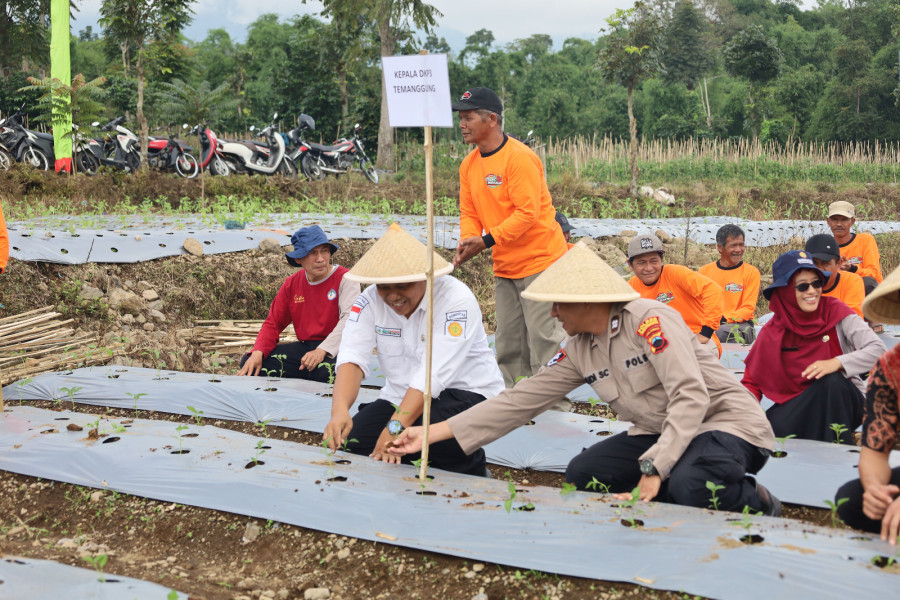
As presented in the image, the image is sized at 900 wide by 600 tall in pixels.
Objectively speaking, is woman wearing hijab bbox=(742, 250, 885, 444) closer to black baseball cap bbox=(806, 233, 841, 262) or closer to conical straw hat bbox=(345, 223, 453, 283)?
black baseball cap bbox=(806, 233, 841, 262)

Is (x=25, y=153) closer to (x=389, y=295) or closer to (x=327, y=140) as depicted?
(x=327, y=140)

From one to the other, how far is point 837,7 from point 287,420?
138 ft

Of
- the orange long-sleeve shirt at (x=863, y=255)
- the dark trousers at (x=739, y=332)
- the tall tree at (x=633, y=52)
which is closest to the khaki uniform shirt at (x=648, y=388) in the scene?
the dark trousers at (x=739, y=332)

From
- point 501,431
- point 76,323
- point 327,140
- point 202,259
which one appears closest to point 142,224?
point 202,259

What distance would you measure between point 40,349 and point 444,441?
3260mm

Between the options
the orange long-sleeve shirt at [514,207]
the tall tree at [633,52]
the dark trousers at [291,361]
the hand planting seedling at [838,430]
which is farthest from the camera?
the tall tree at [633,52]

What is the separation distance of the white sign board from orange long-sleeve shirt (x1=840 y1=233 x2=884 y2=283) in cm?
404

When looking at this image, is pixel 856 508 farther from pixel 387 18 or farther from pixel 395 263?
pixel 387 18

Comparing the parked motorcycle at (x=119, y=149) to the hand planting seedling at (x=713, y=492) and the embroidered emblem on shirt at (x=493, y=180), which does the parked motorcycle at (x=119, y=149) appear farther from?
the hand planting seedling at (x=713, y=492)

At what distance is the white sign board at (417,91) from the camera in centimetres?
264

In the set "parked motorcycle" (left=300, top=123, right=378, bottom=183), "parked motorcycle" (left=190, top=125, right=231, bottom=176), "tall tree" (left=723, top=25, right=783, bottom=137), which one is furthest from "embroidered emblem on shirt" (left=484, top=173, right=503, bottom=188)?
"tall tree" (left=723, top=25, right=783, bottom=137)

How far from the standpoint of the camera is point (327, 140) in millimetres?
22078

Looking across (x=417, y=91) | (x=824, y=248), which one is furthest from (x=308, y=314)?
(x=824, y=248)

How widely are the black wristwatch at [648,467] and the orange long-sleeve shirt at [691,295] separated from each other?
2.10 metres
